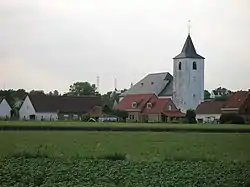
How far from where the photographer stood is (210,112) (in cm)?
6225

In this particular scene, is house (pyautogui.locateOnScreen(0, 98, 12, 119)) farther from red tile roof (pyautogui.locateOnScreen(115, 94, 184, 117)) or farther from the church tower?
the church tower

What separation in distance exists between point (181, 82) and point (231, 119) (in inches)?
1374

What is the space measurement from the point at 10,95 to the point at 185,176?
43.3 m

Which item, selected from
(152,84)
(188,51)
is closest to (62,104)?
(188,51)

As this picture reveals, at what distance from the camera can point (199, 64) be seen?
3531 inches

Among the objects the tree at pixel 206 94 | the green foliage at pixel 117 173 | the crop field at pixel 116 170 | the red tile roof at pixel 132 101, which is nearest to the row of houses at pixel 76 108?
the red tile roof at pixel 132 101

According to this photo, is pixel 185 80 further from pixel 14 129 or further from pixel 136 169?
pixel 136 169

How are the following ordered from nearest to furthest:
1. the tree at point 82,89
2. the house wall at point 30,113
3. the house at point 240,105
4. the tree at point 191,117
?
the house at point 240,105, the house wall at point 30,113, the tree at point 191,117, the tree at point 82,89

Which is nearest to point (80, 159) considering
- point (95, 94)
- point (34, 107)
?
point (34, 107)

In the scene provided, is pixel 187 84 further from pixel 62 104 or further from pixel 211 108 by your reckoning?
pixel 62 104

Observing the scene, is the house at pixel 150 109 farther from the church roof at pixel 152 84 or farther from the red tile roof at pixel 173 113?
the church roof at pixel 152 84

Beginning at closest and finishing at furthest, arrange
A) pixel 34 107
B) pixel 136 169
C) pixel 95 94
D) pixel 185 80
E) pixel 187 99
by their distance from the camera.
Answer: pixel 136 169, pixel 34 107, pixel 95 94, pixel 187 99, pixel 185 80

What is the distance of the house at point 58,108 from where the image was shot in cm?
5869

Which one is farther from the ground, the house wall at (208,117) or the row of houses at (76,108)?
the row of houses at (76,108)
